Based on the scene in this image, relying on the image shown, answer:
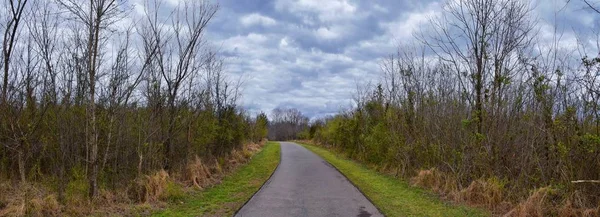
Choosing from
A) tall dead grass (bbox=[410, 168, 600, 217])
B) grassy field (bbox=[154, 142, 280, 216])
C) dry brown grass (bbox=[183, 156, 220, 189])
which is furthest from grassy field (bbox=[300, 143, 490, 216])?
dry brown grass (bbox=[183, 156, 220, 189])

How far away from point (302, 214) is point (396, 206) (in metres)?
2.41

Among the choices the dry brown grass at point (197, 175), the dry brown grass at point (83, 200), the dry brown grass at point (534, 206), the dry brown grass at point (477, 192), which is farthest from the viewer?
the dry brown grass at point (197, 175)

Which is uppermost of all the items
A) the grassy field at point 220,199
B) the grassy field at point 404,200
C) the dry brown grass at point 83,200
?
the dry brown grass at point 83,200

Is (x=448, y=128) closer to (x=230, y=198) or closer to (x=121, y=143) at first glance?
(x=230, y=198)

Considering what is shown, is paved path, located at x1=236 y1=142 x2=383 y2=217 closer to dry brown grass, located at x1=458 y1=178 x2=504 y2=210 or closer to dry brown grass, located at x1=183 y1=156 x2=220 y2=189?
dry brown grass, located at x1=183 y1=156 x2=220 y2=189

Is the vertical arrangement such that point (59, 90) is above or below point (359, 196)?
above

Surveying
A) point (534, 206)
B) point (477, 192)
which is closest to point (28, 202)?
point (534, 206)

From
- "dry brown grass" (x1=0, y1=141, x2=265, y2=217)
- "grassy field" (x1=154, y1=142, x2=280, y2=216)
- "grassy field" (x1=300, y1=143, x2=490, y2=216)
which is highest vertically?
"dry brown grass" (x1=0, y1=141, x2=265, y2=217)

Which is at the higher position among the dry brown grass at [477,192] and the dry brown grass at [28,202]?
the dry brown grass at [28,202]

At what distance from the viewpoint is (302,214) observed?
862 centimetres

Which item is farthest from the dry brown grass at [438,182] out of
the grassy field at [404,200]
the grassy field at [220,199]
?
the grassy field at [220,199]

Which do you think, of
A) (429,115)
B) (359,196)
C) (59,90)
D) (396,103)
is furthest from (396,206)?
(396,103)

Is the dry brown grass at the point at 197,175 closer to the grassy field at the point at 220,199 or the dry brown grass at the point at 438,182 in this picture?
the grassy field at the point at 220,199

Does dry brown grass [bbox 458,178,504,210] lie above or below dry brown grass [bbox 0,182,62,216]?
below
